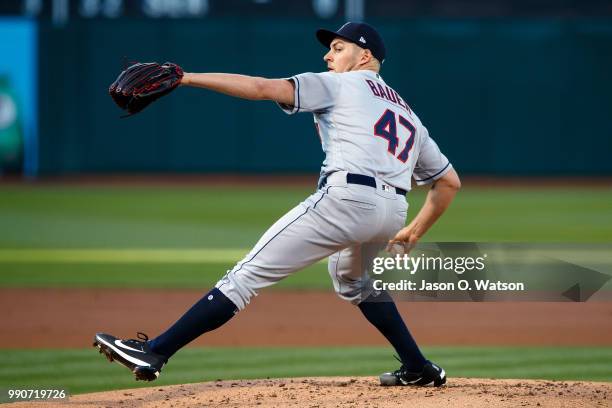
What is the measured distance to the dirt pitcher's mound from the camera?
4234 mm

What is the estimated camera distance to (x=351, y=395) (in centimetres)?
445

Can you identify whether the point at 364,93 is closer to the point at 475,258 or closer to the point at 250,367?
the point at 475,258

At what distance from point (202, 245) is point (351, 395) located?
7.26 metres

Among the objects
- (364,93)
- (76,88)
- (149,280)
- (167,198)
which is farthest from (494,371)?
(76,88)

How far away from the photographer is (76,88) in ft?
65.0

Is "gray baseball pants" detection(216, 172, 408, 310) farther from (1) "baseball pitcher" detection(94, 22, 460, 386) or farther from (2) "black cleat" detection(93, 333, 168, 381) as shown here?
(2) "black cleat" detection(93, 333, 168, 381)

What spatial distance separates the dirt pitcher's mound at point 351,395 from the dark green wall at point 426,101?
14593 mm

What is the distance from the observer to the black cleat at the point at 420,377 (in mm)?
A: 4617

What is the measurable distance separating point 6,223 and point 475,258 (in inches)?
414

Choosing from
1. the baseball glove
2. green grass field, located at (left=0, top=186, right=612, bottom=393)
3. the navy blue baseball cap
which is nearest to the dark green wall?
green grass field, located at (left=0, top=186, right=612, bottom=393)

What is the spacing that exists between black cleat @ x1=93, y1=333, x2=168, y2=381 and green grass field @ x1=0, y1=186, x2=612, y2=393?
3.65ft

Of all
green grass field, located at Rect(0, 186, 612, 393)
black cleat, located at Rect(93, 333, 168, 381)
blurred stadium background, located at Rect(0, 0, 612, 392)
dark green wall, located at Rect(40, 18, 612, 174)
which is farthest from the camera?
dark green wall, located at Rect(40, 18, 612, 174)

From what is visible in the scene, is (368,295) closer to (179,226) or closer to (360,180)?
(360,180)

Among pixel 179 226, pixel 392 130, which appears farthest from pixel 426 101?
pixel 392 130
